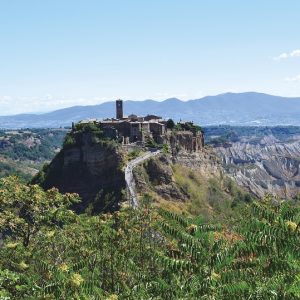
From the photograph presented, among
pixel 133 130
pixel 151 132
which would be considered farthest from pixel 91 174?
pixel 151 132

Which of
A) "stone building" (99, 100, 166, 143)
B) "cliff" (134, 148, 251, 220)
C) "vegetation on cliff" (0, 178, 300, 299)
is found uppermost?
"vegetation on cliff" (0, 178, 300, 299)

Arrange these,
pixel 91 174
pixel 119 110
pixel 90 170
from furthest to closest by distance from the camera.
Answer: pixel 119 110 → pixel 90 170 → pixel 91 174

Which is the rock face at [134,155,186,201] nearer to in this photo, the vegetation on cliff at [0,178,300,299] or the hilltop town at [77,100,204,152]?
the hilltop town at [77,100,204,152]

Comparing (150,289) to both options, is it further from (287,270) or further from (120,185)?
(120,185)

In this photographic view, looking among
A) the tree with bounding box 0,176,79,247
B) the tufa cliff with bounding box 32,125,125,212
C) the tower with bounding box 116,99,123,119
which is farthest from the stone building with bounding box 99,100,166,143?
the tree with bounding box 0,176,79,247

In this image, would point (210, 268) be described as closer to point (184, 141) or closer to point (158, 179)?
point (158, 179)

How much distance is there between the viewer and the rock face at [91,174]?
3359 inches

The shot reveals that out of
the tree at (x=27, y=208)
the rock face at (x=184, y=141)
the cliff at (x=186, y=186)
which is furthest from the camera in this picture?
the rock face at (x=184, y=141)

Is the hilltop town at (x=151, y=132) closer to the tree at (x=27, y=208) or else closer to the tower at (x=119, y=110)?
the tower at (x=119, y=110)

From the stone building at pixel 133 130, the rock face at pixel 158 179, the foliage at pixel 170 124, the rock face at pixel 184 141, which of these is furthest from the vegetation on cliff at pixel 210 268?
the foliage at pixel 170 124

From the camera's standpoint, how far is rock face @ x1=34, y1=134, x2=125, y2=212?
85312mm

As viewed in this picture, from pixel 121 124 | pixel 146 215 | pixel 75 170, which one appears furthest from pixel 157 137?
pixel 146 215

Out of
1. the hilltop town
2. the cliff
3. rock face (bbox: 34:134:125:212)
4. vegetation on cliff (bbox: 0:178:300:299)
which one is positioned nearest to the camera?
vegetation on cliff (bbox: 0:178:300:299)

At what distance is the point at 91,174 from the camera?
9394 cm
